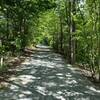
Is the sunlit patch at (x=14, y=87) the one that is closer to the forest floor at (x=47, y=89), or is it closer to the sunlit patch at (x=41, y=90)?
the forest floor at (x=47, y=89)

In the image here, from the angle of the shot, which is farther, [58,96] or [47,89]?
[47,89]

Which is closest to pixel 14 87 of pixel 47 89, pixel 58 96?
pixel 47 89

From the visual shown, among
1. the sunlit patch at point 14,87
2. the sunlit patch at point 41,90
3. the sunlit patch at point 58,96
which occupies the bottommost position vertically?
the sunlit patch at point 58,96

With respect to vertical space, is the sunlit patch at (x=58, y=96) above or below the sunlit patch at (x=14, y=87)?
below

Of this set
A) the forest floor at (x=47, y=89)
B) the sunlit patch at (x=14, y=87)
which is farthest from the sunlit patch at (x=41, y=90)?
the sunlit patch at (x=14, y=87)

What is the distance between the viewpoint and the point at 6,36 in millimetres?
33031

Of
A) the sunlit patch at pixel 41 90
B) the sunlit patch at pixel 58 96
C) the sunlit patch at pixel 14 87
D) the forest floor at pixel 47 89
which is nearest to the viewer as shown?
the sunlit patch at pixel 58 96

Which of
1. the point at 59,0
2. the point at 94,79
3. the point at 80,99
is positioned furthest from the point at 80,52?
the point at 59,0

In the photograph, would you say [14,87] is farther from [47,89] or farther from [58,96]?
[58,96]

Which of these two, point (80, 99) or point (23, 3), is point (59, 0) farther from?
point (80, 99)

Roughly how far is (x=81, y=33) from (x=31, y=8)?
12.3ft

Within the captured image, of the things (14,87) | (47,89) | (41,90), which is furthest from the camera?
(14,87)

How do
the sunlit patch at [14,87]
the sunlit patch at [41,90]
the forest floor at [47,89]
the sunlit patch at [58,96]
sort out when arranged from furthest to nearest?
1. the sunlit patch at [14,87]
2. the sunlit patch at [41,90]
3. the forest floor at [47,89]
4. the sunlit patch at [58,96]

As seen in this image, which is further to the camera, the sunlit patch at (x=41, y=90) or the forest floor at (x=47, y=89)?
the sunlit patch at (x=41, y=90)
